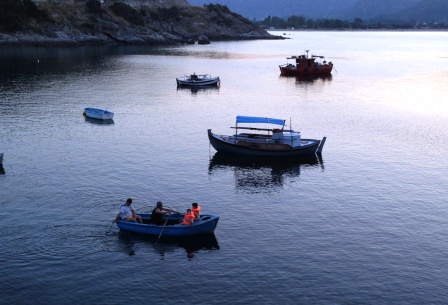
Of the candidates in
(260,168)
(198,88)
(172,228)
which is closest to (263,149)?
(260,168)

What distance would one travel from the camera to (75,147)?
72.2 m

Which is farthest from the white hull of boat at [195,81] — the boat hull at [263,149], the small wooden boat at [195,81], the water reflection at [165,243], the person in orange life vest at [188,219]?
the person in orange life vest at [188,219]

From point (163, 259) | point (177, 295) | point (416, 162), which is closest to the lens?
point (177, 295)

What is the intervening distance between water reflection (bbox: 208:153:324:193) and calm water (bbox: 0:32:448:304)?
12.4 inches

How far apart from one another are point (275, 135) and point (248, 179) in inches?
403

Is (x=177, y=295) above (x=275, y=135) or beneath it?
beneath

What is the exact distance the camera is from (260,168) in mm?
67188

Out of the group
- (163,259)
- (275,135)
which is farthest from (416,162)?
(163,259)

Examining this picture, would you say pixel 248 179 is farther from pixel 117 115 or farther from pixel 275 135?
pixel 117 115

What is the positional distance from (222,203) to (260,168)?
1421 centimetres

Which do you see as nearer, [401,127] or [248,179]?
[248,179]

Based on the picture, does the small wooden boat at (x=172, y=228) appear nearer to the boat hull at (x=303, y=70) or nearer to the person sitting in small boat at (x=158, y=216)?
the person sitting in small boat at (x=158, y=216)

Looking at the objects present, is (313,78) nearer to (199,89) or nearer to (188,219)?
(199,89)

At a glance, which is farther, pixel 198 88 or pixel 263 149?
pixel 198 88
